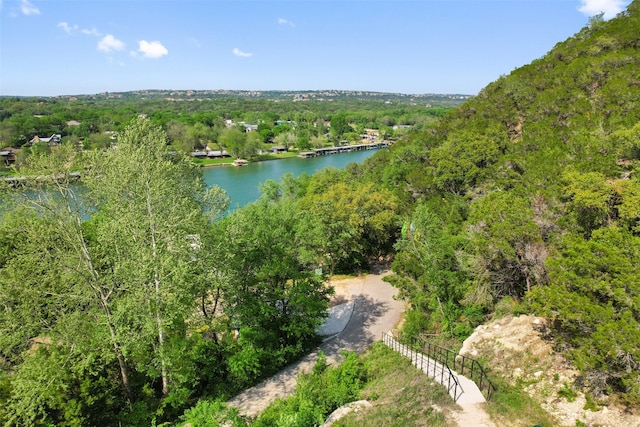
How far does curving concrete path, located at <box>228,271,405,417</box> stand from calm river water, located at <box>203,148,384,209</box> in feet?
81.9

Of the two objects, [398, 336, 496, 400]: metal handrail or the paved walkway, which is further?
[398, 336, 496, 400]: metal handrail

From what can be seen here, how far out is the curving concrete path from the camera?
11.8 metres

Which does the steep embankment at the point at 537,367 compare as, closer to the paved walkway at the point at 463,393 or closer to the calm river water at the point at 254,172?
the paved walkway at the point at 463,393

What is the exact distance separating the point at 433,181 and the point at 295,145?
6222 centimetres

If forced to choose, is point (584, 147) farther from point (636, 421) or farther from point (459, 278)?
point (636, 421)

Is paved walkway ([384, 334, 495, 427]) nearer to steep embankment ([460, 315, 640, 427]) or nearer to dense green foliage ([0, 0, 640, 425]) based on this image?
steep embankment ([460, 315, 640, 427])

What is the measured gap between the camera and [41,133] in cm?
7612

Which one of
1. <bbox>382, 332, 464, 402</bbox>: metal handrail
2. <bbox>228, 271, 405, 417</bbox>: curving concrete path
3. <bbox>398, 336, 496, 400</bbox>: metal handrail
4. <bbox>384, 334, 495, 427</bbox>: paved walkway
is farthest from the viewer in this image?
<bbox>228, 271, 405, 417</bbox>: curving concrete path

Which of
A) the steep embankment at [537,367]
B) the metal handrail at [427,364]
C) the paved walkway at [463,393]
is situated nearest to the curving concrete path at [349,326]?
the metal handrail at [427,364]

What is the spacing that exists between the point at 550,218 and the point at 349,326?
8.48m

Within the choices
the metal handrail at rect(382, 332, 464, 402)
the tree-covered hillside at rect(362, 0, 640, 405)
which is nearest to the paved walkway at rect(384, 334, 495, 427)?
the metal handrail at rect(382, 332, 464, 402)

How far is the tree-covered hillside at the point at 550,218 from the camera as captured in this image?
802 centimetres

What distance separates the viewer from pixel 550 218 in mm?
12484

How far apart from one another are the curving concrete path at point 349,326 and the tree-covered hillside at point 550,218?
2.13 meters
